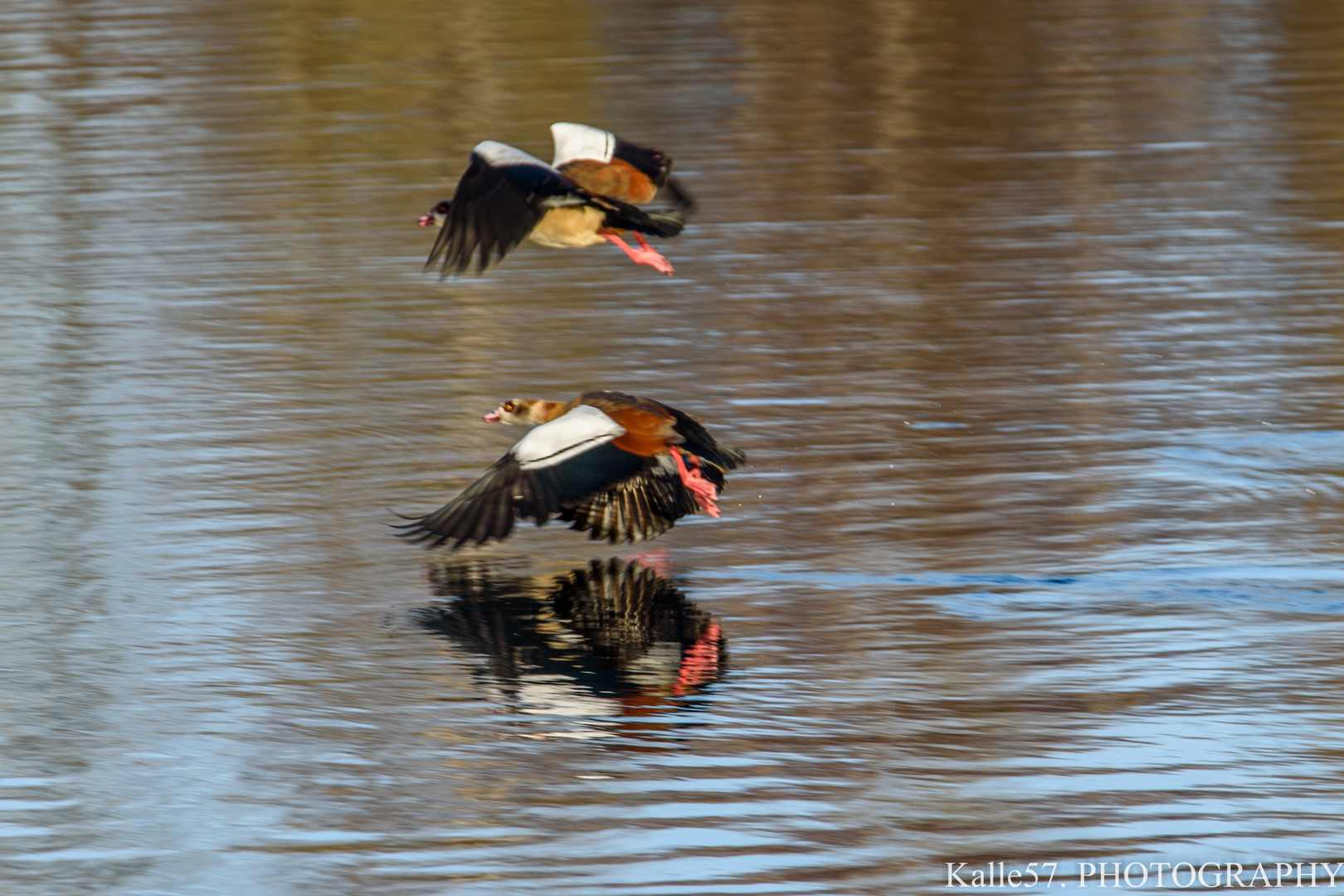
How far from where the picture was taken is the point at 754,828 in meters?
6.21

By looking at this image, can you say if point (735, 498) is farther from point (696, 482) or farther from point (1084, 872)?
point (1084, 872)

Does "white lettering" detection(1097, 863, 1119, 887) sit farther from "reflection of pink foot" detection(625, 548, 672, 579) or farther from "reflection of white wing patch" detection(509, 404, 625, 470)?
"reflection of pink foot" detection(625, 548, 672, 579)

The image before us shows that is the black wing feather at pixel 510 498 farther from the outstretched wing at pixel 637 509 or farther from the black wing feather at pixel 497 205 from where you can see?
the black wing feather at pixel 497 205

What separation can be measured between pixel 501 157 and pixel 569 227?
0.63 m

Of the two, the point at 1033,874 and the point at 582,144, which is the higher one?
the point at 582,144

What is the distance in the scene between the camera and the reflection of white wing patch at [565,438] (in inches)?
302

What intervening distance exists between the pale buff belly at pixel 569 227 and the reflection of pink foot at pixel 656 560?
152 cm

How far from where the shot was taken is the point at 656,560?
8992 millimetres

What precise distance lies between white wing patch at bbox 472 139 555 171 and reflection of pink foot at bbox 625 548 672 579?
75.1 inches

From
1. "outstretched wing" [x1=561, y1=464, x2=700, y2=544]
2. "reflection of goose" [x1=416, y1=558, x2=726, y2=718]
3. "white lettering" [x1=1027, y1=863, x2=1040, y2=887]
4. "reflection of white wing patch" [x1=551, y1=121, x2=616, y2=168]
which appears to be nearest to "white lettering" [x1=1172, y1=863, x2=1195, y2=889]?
"white lettering" [x1=1027, y1=863, x2=1040, y2=887]

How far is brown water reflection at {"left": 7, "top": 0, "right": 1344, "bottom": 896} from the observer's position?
6383mm

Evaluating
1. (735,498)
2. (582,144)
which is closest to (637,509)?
(735,498)

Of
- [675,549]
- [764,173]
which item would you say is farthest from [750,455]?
[764,173]

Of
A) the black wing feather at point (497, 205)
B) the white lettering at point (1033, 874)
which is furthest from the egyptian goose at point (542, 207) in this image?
the white lettering at point (1033, 874)
